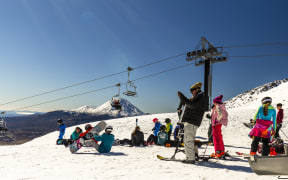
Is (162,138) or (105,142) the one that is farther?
(162,138)

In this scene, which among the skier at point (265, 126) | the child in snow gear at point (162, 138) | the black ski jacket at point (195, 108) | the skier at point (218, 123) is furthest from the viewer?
the child in snow gear at point (162, 138)

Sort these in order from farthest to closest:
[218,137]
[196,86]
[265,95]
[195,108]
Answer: [265,95], [218,137], [196,86], [195,108]

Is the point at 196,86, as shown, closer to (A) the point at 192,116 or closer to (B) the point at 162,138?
(A) the point at 192,116

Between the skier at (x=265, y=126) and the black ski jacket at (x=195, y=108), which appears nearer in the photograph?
the black ski jacket at (x=195, y=108)

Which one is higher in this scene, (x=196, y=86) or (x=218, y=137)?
(x=196, y=86)

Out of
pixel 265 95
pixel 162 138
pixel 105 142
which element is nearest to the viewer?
pixel 105 142

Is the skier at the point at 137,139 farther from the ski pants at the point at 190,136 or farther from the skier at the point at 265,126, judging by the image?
the skier at the point at 265,126

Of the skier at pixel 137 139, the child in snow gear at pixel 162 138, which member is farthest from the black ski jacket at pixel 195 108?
the skier at pixel 137 139

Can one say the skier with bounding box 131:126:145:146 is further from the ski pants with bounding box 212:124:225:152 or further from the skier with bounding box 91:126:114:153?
the ski pants with bounding box 212:124:225:152

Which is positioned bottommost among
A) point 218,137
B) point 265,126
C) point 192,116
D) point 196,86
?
point 218,137

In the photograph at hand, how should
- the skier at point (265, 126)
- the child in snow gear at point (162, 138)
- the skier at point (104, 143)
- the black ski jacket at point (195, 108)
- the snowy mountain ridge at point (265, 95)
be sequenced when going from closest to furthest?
the black ski jacket at point (195, 108), the skier at point (265, 126), the skier at point (104, 143), the child in snow gear at point (162, 138), the snowy mountain ridge at point (265, 95)

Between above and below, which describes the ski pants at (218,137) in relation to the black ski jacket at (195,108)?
below

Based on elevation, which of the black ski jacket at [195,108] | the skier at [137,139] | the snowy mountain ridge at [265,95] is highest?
the snowy mountain ridge at [265,95]

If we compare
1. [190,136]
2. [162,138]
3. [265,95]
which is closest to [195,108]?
[190,136]
